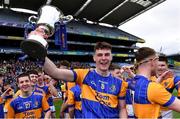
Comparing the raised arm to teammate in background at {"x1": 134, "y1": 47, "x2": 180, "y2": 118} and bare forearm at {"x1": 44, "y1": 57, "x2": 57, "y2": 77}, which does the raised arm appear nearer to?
bare forearm at {"x1": 44, "y1": 57, "x2": 57, "y2": 77}

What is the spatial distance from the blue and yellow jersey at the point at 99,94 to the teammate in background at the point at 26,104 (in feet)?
5.05

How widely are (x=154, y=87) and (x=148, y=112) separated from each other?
12.3 inches

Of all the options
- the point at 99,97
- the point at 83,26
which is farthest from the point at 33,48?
the point at 83,26

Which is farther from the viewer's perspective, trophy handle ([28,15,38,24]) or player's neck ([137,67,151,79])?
player's neck ([137,67,151,79])

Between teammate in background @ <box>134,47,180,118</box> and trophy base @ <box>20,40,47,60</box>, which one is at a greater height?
trophy base @ <box>20,40,47,60</box>

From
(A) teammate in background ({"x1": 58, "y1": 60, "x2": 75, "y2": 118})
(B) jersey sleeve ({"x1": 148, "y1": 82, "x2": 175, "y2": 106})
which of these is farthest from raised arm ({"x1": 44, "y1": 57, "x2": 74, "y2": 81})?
(A) teammate in background ({"x1": 58, "y1": 60, "x2": 75, "y2": 118})

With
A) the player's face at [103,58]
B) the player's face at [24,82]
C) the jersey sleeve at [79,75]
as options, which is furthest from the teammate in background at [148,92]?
the player's face at [24,82]

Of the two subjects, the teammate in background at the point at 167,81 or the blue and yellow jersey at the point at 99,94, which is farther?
the teammate in background at the point at 167,81

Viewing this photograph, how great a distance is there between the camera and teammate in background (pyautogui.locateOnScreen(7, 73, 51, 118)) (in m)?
5.33

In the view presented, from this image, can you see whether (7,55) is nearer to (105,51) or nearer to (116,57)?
(116,57)

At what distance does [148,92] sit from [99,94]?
0.77 meters

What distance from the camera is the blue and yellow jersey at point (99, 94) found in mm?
3998

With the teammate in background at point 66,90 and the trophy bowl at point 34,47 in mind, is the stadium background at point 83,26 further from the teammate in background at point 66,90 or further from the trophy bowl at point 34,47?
the trophy bowl at point 34,47

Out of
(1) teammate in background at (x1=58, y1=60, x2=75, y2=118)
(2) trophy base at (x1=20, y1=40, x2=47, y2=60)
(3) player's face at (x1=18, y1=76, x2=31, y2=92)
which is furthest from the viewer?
(1) teammate in background at (x1=58, y1=60, x2=75, y2=118)
